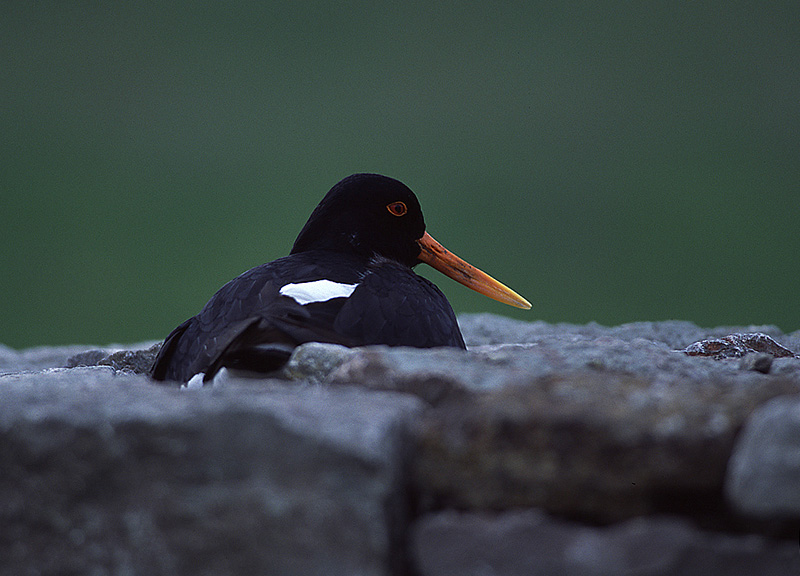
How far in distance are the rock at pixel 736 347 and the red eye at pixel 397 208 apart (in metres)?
1.55

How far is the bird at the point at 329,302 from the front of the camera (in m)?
2.24

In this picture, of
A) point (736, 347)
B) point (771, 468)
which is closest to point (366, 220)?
point (736, 347)

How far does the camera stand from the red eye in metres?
3.83

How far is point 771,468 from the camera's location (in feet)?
4.02

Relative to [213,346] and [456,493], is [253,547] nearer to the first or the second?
[456,493]

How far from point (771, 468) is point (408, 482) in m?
0.64

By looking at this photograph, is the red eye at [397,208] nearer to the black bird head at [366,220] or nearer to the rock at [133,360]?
the black bird head at [366,220]

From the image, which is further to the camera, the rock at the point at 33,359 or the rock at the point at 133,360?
the rock at the point at 33,359

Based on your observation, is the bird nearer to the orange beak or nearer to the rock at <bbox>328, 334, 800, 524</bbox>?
the orange beak

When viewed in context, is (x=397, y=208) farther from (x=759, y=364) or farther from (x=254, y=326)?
(x=759, y=364)

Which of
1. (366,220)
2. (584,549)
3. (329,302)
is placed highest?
(366,220)

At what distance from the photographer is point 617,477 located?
132 cm

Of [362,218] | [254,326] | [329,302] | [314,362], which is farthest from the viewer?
[362,218]

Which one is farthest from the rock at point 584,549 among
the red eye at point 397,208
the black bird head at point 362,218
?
the red eye at point 397,208
